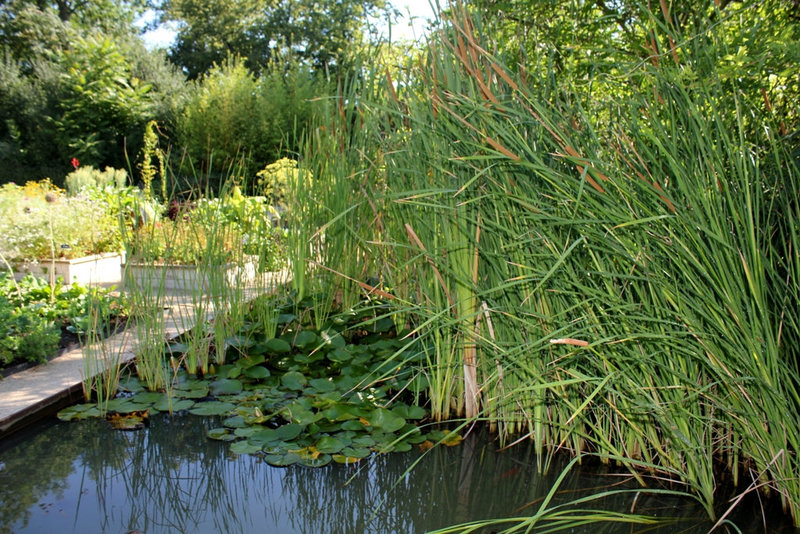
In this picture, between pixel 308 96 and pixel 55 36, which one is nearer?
pixel 308 96

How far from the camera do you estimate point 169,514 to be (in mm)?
1986

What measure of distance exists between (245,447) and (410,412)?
26.9 inches

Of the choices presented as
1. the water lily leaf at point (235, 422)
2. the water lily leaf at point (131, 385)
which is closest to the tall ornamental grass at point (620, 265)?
the water lily leaf at point (235, 422)

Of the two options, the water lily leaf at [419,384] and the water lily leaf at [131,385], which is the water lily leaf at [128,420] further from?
the water lily leaf at [419,384]

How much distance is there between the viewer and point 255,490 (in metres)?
2.14

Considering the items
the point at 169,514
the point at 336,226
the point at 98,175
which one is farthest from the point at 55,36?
the point at 169,514

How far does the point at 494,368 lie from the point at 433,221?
0.61m

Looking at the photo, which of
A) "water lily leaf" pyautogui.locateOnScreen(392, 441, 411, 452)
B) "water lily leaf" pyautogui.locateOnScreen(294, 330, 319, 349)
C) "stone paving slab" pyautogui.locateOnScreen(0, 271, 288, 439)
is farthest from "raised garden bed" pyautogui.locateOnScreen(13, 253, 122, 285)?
"water lily leaf" pyautogui.locateOnScreen(392, 441, 411, 452)

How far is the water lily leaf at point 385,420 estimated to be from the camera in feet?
8.02

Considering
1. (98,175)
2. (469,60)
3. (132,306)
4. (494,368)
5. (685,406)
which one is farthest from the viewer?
(98,175)

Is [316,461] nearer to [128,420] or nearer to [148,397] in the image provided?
[128,420]

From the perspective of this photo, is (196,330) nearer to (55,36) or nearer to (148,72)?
(148,72)

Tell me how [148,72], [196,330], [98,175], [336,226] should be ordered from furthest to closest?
1. [148,72]
2. [98,175]
3. [336,226]
4. [196,330]

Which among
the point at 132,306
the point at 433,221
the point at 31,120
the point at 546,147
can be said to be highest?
the point at 31,120
